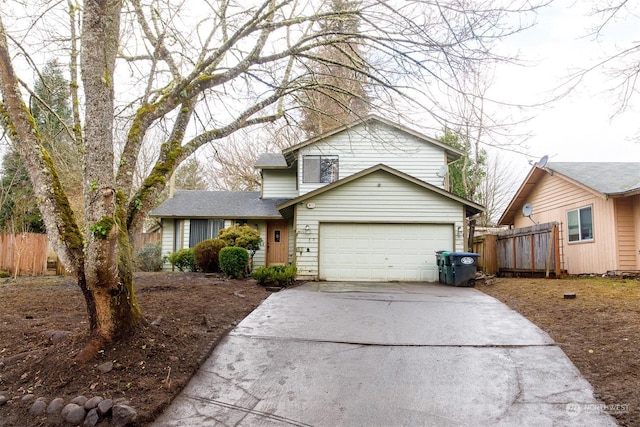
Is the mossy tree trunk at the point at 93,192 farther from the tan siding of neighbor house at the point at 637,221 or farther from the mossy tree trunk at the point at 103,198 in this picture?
the tan siding of neighbor house at the point at 637,221

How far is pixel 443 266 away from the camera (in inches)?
480

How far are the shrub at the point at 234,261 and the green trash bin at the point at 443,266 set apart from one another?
597 cm

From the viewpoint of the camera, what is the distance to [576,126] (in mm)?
8891

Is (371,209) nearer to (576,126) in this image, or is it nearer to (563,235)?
(576,126)

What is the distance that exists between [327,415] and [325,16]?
4.68 metres

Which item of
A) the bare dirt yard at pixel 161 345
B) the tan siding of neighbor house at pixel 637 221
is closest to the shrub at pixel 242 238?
the bare dirt yard at pixel 161 345

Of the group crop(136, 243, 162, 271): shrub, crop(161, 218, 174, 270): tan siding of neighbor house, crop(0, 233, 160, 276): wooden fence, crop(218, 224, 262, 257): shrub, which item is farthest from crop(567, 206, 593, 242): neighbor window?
crop(0, 233, 160, 276): wooden fence

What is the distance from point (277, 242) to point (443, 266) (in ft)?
24.5

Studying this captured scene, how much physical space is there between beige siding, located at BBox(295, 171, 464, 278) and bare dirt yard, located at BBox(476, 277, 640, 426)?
11.0 feet

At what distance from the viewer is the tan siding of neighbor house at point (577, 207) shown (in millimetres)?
12484

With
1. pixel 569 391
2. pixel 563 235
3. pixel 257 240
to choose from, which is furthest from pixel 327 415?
pixel 563 235

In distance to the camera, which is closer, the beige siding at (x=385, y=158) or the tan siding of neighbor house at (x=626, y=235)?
the tan siding of neighbor house at (x=626, y=235)

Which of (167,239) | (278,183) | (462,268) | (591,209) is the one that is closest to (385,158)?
(278,183)

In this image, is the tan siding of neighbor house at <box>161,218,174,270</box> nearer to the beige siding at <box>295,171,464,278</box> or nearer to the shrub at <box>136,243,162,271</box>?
the shrub at <box>136,243,162,271</box>
